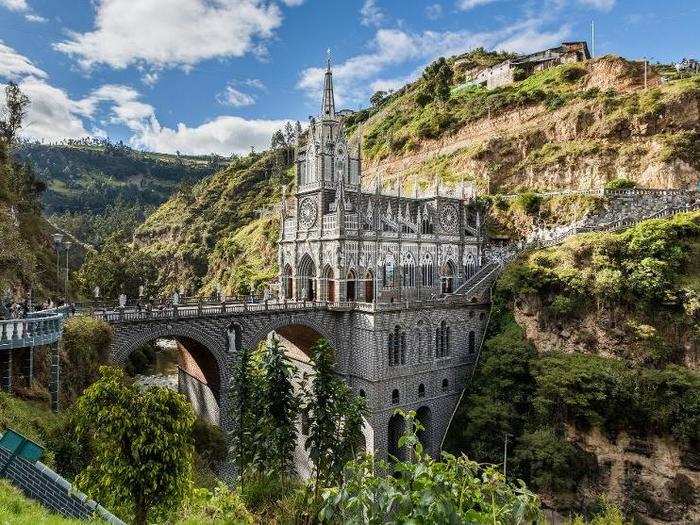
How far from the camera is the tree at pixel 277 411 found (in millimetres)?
20531

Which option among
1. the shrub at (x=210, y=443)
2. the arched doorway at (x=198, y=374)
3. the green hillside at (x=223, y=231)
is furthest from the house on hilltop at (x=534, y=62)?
the shrub at (x=210, y=443)

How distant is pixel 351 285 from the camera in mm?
38812

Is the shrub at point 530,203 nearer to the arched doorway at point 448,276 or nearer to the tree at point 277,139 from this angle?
the arched doorway at point 448,276

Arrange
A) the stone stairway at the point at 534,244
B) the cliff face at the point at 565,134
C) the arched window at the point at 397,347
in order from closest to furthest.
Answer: the arched window at the point at 397,347 → the stone stairway at the point at 534,244 → the cliff face at the point at 565,134

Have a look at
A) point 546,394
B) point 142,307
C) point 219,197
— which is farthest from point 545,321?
point 219,197

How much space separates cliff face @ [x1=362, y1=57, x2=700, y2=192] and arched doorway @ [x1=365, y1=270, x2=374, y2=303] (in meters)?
27.7

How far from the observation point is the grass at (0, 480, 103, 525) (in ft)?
30.9

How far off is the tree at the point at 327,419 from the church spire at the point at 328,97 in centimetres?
2813

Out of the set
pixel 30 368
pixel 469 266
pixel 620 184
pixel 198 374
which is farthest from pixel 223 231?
pixel 30 368

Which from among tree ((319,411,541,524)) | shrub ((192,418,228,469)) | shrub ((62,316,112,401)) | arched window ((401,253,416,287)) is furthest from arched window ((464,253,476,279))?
tree ((319,411,541,524))

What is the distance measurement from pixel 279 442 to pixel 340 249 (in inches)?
764

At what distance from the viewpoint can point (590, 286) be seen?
38.1m

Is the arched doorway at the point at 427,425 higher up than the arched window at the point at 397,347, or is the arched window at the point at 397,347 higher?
the arched window at the point at 397,347

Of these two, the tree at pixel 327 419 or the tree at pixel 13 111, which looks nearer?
the tree at pixel 327 419
